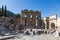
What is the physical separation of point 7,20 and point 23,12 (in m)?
Result: 6.88

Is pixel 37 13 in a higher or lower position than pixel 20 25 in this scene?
higher

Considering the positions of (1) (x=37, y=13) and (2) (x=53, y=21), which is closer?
(2) (x=53, y=21)

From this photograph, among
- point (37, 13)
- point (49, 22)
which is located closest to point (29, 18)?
point (37, 13)

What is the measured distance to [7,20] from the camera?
118ft

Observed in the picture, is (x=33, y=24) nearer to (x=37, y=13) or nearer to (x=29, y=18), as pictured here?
(x=29, y=18)

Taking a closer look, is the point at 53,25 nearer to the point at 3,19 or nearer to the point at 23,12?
the point at 23,12

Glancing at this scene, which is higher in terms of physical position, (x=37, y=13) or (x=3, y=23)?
(x=37, y=13)

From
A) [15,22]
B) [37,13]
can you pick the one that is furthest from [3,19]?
[37,13]

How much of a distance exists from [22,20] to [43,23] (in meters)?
6.58

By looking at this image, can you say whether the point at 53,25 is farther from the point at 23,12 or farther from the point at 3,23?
the point at 3,23

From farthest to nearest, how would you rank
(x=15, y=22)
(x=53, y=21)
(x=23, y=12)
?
(x=23, y=12) → (x=15, y=22) → (x=53, y=21)

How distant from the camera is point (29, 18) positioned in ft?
128

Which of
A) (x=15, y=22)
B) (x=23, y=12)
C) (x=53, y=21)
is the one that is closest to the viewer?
(x=53, y=21)

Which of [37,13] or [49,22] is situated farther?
[37,13]
